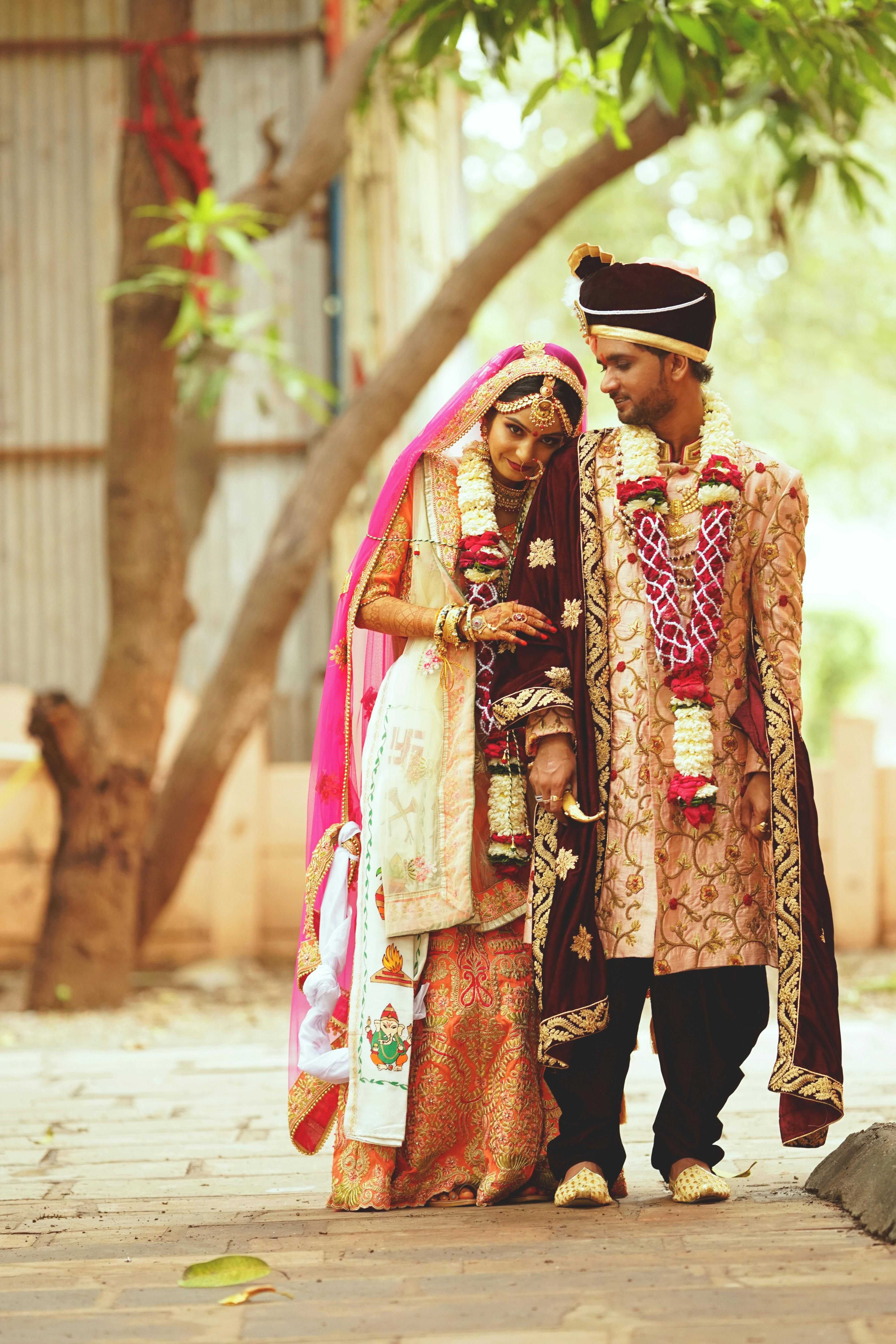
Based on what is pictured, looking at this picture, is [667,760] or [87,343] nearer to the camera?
[667,760]

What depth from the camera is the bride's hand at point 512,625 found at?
2992 millimetres

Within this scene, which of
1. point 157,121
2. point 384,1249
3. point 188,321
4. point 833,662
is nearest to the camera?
point 384,1249

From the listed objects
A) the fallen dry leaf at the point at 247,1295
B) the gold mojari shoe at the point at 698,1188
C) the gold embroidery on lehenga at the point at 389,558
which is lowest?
the gold mojari shoe at the point at 698,1188

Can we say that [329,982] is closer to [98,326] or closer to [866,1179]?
[866,1179]

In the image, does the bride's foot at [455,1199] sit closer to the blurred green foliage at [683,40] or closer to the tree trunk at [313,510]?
the blurred green foliage at [683,40]

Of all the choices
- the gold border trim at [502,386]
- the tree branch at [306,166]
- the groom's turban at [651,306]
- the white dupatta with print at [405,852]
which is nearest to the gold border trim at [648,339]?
the groom's turban at [651,306]

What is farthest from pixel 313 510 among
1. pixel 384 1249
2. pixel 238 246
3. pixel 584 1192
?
pixel 384 1249

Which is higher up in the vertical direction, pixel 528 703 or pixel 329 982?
pixel 528 703

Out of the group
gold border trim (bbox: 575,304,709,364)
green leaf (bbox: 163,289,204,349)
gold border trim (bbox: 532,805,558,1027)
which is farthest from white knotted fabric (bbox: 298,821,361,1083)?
green leaf (bbox: 163,289,204,349)

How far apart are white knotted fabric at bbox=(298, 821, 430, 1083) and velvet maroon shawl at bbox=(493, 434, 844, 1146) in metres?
0.38

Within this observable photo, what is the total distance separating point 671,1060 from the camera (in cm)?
299

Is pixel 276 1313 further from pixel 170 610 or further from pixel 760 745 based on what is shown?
pixel 170 610

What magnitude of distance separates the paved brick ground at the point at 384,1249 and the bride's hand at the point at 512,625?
3.65 ft

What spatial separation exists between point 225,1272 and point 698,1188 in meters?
0.96
